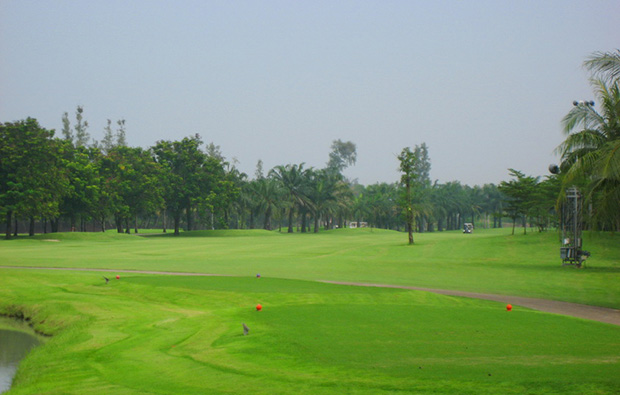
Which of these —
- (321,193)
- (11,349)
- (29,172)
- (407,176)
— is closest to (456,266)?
(407,176)

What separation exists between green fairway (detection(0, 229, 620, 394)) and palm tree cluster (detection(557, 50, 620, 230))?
3.49 meters

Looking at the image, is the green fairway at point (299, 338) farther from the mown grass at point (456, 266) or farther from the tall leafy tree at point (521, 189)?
the tall leafy tree at point (521, 189)

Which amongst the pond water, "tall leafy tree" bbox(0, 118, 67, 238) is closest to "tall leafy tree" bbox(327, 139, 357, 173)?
"tall leafy tree" bbox(0, 118, 67, 238)

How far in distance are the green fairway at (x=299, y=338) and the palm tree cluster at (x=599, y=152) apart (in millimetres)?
3489

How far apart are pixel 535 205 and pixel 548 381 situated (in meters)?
54.2

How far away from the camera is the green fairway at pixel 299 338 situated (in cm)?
894

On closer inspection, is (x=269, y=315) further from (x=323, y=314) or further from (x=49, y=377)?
(x=49, y=377)

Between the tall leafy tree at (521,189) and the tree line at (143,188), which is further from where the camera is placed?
the tree line at (143,188)

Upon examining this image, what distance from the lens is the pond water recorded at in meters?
12.3

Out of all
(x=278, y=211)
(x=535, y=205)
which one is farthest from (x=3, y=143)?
(x=535, y=205)

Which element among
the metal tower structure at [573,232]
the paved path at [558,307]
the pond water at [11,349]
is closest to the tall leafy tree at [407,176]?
the metal tower structure at [573,232]

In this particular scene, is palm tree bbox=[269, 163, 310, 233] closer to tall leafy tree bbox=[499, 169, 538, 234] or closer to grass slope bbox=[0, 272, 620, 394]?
tall leafy tree bbox=[499, 169, 538, 234]

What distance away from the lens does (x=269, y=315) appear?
49.8ft

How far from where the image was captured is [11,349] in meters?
15.0
